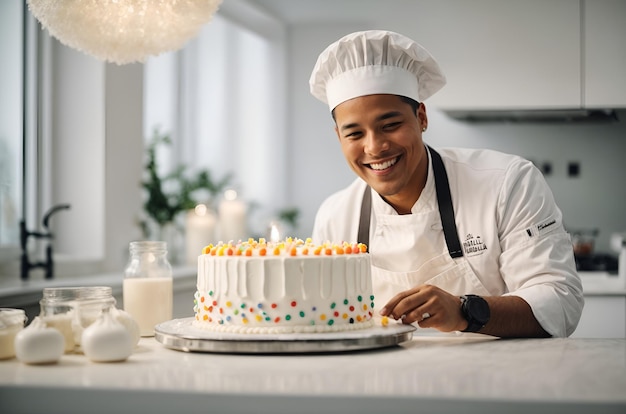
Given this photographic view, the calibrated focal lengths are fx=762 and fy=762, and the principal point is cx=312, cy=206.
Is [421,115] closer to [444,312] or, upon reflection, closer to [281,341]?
[444,312]

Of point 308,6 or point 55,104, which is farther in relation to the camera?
point 308,6

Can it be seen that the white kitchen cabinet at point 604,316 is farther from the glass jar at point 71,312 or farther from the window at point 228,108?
the glass jar at point 71,312

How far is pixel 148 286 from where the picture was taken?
5.66 feet

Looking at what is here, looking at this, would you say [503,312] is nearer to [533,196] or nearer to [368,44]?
[533,196]

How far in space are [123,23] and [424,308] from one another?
92cm

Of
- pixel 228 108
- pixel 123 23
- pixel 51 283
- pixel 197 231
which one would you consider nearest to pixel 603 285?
pixel 197 231

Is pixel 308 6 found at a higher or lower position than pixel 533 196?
higher

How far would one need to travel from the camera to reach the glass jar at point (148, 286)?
1.72 meters

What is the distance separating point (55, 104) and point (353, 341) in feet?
7.67

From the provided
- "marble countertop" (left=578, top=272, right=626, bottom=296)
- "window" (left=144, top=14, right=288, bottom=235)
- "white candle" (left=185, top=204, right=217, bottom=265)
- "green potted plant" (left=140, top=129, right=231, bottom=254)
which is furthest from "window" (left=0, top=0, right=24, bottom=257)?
"marble countertop" (left=578, top=272, right=626, bottom=296)

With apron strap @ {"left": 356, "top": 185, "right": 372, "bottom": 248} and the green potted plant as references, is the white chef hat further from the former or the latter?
the green potted plant

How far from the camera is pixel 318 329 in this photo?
1459 mm

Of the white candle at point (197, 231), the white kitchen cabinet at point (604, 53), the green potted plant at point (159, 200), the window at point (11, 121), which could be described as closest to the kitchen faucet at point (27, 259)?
the window at point (11, 121)

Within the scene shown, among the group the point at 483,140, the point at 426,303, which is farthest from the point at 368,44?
the point at 483,140
